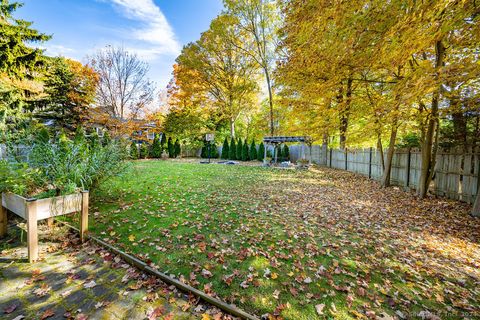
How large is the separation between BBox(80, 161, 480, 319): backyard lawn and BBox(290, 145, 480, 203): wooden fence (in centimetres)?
59

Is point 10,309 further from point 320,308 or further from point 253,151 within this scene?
point 253,151

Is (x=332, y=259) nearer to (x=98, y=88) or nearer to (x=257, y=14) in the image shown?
(x=98, y=88)

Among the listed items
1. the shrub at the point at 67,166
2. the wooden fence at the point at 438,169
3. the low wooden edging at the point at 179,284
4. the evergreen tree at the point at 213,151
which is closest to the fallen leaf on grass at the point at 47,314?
the low wooden edging at the point at 179,284

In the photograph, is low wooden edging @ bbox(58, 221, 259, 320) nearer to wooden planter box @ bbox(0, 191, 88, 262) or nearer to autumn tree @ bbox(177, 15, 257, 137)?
wooden planter box @ bbox(0, 191, 88, 262)

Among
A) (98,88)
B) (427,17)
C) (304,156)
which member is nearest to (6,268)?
(427,17)

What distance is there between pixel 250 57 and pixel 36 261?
815 inches

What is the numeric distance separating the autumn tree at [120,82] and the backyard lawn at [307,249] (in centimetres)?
1123

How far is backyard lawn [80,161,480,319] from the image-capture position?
7.45 ft

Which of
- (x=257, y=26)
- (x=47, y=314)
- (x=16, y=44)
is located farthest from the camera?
(x=257, y=26)

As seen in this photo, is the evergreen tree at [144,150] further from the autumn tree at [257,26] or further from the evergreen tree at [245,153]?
the autumn tree at [257,26]

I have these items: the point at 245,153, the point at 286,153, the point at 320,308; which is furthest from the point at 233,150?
the point at 320,308

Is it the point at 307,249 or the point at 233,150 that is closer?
the point at 307,249

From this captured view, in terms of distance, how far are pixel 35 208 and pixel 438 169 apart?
33.0ft

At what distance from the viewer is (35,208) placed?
267cm
